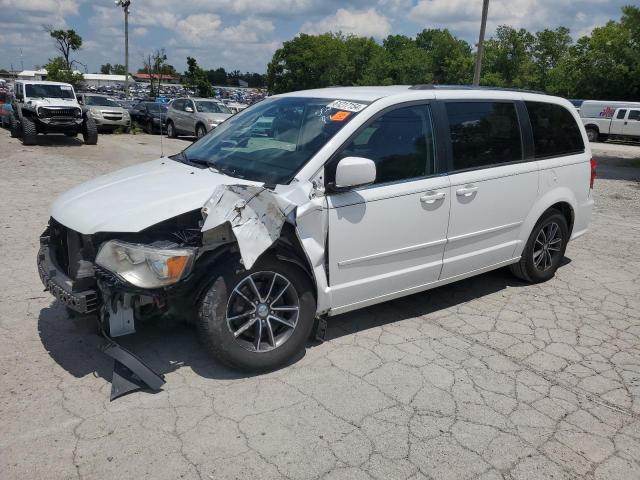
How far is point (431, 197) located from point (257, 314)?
1.60 m

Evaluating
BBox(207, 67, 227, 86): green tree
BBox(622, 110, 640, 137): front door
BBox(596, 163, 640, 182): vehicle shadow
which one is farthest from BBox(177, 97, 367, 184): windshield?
BBox(207, 67, 227, 86): green tree

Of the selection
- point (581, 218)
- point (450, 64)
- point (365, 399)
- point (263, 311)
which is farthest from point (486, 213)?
point (450, 64)

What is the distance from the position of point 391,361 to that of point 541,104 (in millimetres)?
2963

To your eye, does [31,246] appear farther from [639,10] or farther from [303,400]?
[639,10]

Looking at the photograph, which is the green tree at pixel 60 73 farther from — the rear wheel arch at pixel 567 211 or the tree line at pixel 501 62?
the rear wheel arch at pixel 567 211

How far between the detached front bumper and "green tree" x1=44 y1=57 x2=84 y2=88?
50.6 metres

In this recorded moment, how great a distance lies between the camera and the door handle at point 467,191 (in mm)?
4344

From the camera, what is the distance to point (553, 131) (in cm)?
528

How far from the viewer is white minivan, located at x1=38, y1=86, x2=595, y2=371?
333cm

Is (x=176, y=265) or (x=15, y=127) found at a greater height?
(x=15, y=127)

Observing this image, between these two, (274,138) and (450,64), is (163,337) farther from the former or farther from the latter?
(450,64)

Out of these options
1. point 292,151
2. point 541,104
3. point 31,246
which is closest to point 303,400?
point 292,151

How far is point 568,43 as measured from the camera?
162 ft

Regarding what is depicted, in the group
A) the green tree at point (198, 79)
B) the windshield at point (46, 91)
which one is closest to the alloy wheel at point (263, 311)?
the windshield at point (46, 91)
